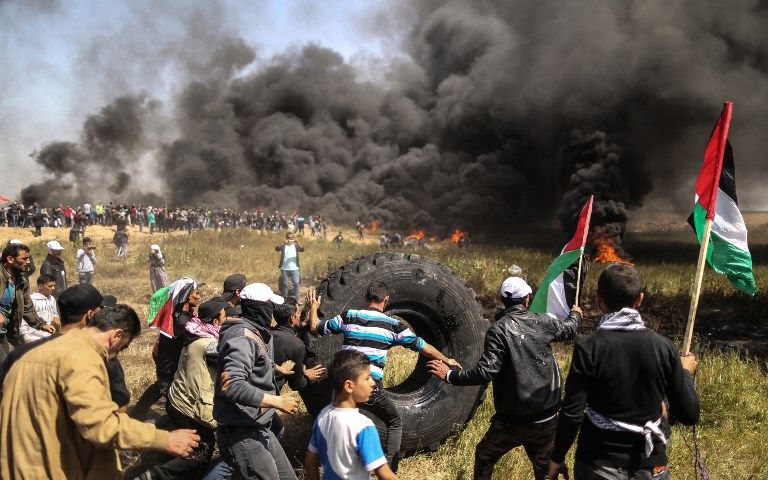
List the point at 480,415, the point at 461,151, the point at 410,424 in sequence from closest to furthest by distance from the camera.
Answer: the point at 410,424 < the point at 480,415 < the point at 461,151

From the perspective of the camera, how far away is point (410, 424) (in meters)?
4.47

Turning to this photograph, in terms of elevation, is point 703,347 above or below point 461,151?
below

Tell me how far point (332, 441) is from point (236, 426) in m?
A: 0.89

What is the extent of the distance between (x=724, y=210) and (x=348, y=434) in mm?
3077

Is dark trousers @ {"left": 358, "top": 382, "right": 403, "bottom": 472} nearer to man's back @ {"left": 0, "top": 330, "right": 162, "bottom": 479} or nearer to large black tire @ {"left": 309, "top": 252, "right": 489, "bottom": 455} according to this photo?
large black tire @ {"left": 309, "top": 252, "right": 489, "bottom": 455}

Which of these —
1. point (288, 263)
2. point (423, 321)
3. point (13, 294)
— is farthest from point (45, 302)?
point (288, 263)

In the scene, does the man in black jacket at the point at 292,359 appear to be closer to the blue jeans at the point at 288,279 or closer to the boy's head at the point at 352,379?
the boy's head at the point at 352,379

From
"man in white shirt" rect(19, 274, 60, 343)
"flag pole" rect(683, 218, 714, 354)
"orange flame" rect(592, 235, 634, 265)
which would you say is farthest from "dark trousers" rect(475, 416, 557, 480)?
"orange flame" rect(592, 235, 634, 265)

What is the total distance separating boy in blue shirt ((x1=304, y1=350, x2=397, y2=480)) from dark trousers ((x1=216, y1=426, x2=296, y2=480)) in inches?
22.2

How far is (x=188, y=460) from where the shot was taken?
12.4 ft

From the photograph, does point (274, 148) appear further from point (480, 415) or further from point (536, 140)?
point (480, 415)

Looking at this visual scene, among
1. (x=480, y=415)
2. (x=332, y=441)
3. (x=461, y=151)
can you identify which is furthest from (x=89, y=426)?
(x=461, y=151)

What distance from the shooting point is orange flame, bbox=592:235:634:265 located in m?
25.9

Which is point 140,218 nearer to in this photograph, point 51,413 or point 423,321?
point 423,321
